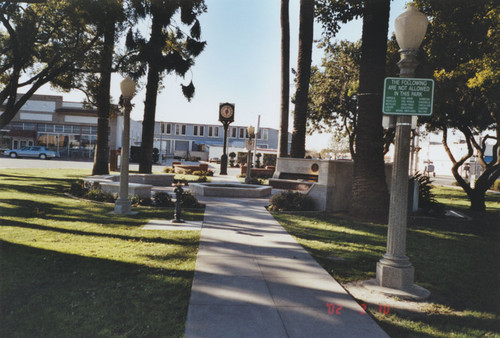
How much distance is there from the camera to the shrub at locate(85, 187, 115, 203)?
459 inches

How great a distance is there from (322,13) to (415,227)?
24.4 ft

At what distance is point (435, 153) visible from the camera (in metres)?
72.4

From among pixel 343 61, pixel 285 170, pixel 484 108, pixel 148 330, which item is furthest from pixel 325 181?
pixel 343 61

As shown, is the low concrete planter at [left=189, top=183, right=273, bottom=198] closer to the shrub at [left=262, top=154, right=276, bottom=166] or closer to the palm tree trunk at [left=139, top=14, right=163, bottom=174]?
the palm tree trunk at [left=139, top=14, right=163, bottom=174]

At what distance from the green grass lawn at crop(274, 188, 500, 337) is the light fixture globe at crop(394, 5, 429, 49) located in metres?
3.37

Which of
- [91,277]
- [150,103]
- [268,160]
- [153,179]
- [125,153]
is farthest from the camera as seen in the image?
[268,160]

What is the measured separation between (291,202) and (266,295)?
7.60 metres

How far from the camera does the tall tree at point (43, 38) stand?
14.6 m

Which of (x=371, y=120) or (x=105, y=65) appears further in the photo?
(x=105, y=65)

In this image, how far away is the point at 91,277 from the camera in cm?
476

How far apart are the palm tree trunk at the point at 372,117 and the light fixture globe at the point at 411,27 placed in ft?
16.6

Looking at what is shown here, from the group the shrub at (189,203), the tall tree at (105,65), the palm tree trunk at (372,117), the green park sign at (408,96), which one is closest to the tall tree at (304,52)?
the palm tree trunk at (372,117)
